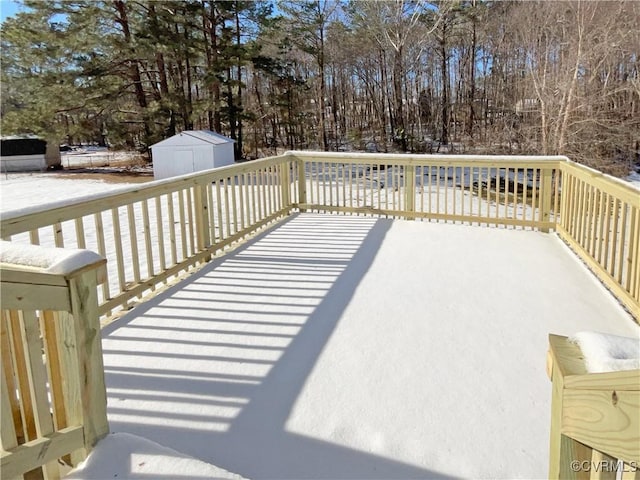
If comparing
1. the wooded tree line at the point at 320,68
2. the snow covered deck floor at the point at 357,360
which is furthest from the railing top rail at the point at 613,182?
the wooded tree line at the point at 320,68

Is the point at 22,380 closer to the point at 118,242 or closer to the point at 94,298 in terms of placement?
the point at 94,298

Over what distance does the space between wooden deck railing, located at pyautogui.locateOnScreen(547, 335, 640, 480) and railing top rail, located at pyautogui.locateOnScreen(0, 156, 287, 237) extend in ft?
8.23

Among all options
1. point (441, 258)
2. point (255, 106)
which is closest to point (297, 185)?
point (441, 258)

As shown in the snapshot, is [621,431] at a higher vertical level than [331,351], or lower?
higher

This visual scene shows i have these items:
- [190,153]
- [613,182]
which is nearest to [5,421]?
→ [613,182]

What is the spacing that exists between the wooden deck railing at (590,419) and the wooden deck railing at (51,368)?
1341 millimetres

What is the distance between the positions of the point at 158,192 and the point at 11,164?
63.6 feet

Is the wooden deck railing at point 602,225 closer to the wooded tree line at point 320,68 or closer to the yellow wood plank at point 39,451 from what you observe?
the yellow wood plank at point 39,451

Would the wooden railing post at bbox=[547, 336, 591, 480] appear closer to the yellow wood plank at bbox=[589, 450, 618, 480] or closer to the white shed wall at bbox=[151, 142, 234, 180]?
the yellow wood plank at bbox=[589, 450, 618, 480]

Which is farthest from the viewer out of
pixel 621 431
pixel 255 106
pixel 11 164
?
pixel 255 106

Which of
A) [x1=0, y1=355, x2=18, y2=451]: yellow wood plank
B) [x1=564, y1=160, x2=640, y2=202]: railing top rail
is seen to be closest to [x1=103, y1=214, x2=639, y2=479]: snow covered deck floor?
[x1=0, y1=355, x2=18, y2=451]: yellow wood plank

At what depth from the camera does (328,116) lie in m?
25.5

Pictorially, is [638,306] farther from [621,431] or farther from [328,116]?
[328,116]

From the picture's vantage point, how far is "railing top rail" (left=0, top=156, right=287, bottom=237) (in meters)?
2.52
